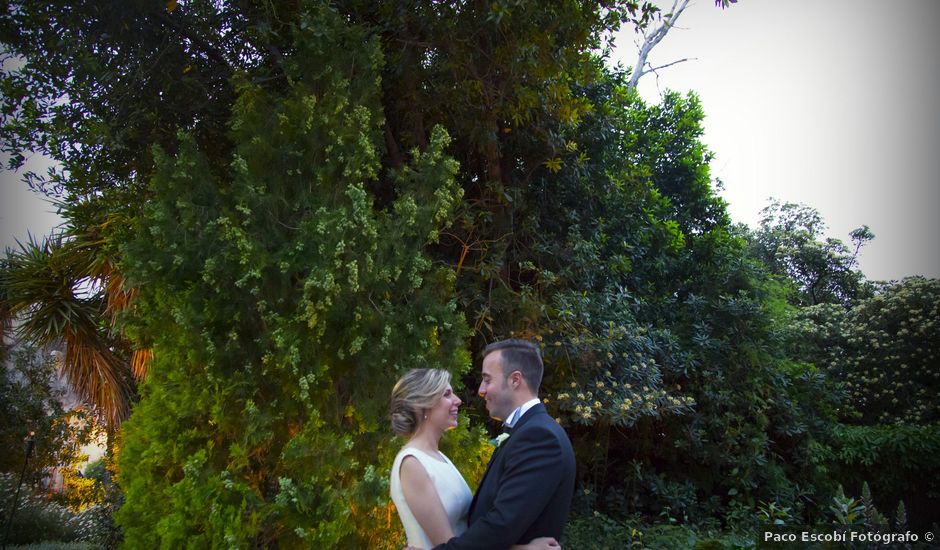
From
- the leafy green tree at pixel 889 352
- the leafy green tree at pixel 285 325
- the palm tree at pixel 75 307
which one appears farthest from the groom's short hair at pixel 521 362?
the leafy green tree at pixel 889 352

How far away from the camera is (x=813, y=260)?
70.6 feet

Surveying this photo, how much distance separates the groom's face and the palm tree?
7915mm

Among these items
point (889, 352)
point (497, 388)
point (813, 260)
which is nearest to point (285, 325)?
point (497, 388)

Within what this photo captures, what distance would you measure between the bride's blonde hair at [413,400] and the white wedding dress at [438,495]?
0.10m

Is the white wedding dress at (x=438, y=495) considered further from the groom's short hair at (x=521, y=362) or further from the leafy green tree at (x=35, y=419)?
the leafy green tree at (x=35, y=419)

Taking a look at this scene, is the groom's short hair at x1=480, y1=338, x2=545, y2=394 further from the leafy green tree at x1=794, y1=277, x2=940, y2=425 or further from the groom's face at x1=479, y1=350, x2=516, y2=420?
the leafy green tree at x1=794, y1=277, x2=940, y2=425

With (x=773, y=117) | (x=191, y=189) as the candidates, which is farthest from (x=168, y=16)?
(x=773, y=117)

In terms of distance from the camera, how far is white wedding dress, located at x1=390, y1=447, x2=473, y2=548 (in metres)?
2.33

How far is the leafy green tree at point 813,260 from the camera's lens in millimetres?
21406

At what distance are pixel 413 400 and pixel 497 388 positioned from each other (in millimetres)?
309

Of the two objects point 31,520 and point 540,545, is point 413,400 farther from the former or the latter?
point 31,520

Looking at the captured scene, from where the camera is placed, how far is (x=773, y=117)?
58.6 ft

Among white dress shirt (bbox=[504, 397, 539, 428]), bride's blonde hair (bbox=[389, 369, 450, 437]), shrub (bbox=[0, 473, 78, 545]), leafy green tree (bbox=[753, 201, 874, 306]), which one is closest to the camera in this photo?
white dress shirt (bbox=[504, 397, 539, 428])

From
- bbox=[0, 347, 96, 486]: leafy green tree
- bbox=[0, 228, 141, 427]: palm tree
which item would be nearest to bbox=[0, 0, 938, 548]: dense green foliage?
bbox=[0, 228, 141, 427]: palm tree
